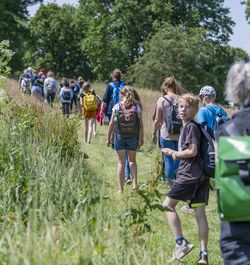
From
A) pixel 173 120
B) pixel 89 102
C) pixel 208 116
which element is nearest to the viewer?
pixel 208 116

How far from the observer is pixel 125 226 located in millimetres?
4195

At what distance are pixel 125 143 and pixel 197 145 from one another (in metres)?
3.05

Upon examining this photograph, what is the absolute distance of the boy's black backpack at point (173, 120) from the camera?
25.4 feet

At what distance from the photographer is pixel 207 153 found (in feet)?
17.7

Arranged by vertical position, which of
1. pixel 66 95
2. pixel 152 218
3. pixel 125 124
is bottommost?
pixel 152 218

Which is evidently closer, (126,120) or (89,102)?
(126,120)

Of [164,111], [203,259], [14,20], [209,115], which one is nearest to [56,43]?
[14,20]

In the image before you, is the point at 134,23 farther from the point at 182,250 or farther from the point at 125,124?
the point at 182,250

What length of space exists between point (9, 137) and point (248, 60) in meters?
3.71

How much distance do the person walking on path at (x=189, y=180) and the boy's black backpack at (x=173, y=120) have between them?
2133mm

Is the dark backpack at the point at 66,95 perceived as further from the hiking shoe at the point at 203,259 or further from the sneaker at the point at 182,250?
the hiking shoe at the point at 203,259

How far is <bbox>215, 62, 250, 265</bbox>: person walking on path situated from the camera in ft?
11.2

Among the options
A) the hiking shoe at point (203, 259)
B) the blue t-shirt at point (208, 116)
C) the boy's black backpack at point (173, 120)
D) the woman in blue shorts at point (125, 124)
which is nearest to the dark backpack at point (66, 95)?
the woman in blue shorts at point (125, 124)

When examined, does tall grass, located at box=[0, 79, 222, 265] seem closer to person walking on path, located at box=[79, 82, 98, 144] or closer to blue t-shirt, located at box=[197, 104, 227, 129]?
blue t-shirt, located at box=[197, 104, 227, 129]
